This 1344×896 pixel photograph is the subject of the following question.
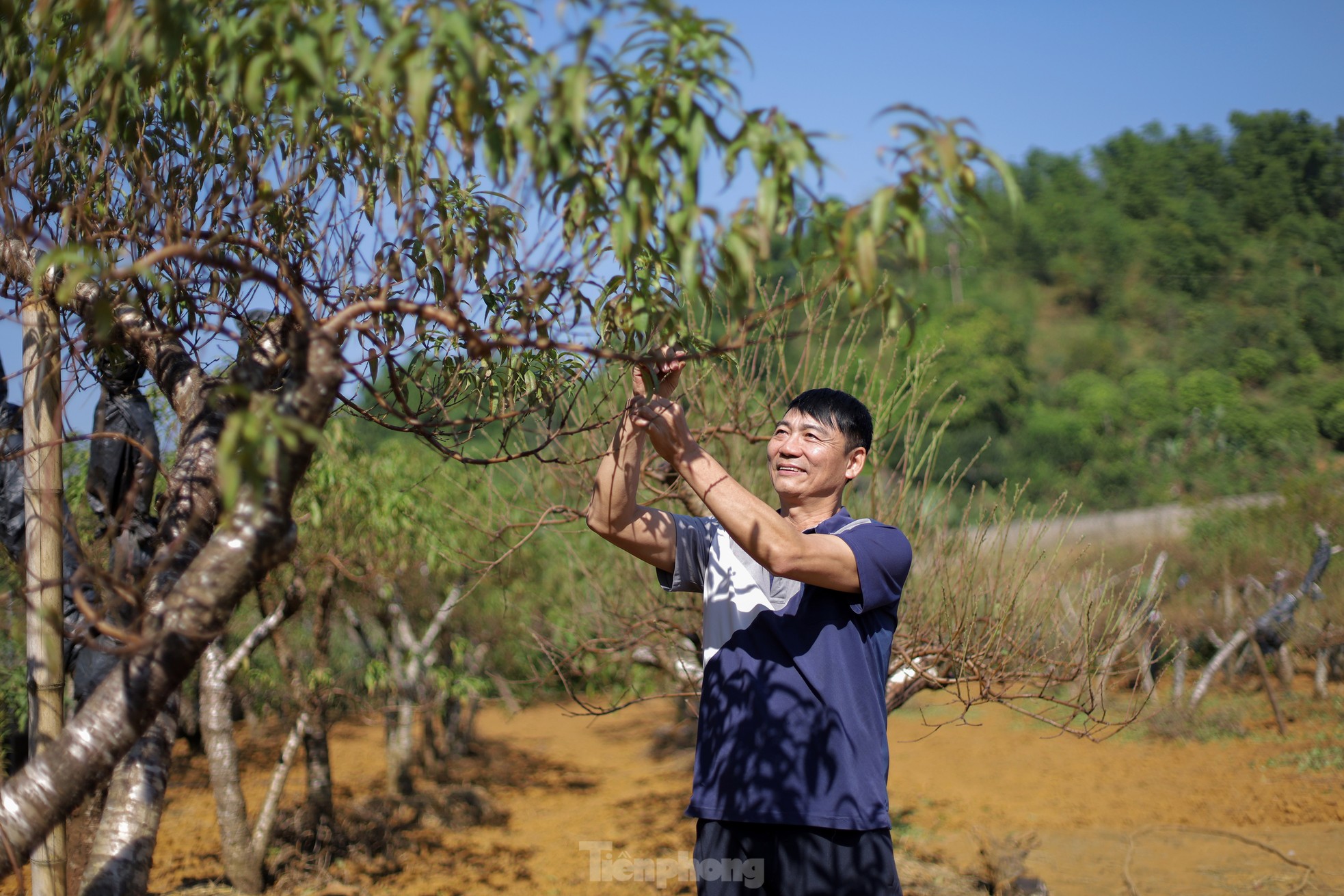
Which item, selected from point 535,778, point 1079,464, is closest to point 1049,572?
point 535,778

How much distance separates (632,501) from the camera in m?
2.21

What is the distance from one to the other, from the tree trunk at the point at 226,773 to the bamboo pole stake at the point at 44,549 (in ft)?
9.59

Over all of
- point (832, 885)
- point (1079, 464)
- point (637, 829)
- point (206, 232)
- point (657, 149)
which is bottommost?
point (637, 829)

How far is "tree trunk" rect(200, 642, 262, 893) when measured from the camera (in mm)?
5379

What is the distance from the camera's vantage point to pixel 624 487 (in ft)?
7.15

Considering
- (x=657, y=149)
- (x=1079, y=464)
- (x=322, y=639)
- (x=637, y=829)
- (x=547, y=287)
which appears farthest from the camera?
(x=1079, y=464)

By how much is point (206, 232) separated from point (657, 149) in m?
1.14

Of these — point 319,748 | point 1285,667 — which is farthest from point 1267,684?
point 319,748

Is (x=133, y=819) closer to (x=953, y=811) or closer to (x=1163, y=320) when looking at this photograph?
(x=953, y=811)

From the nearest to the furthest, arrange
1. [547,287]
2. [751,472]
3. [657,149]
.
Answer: [657,149], [547,287], [751,472]

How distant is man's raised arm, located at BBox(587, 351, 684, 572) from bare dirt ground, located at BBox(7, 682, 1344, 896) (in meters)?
2.48

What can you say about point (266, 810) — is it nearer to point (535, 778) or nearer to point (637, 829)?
point (637, 829)

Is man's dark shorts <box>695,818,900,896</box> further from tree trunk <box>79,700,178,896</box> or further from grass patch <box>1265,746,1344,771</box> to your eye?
grass patch <box>1265,746,1344,771</box>

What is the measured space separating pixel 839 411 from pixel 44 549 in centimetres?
187
